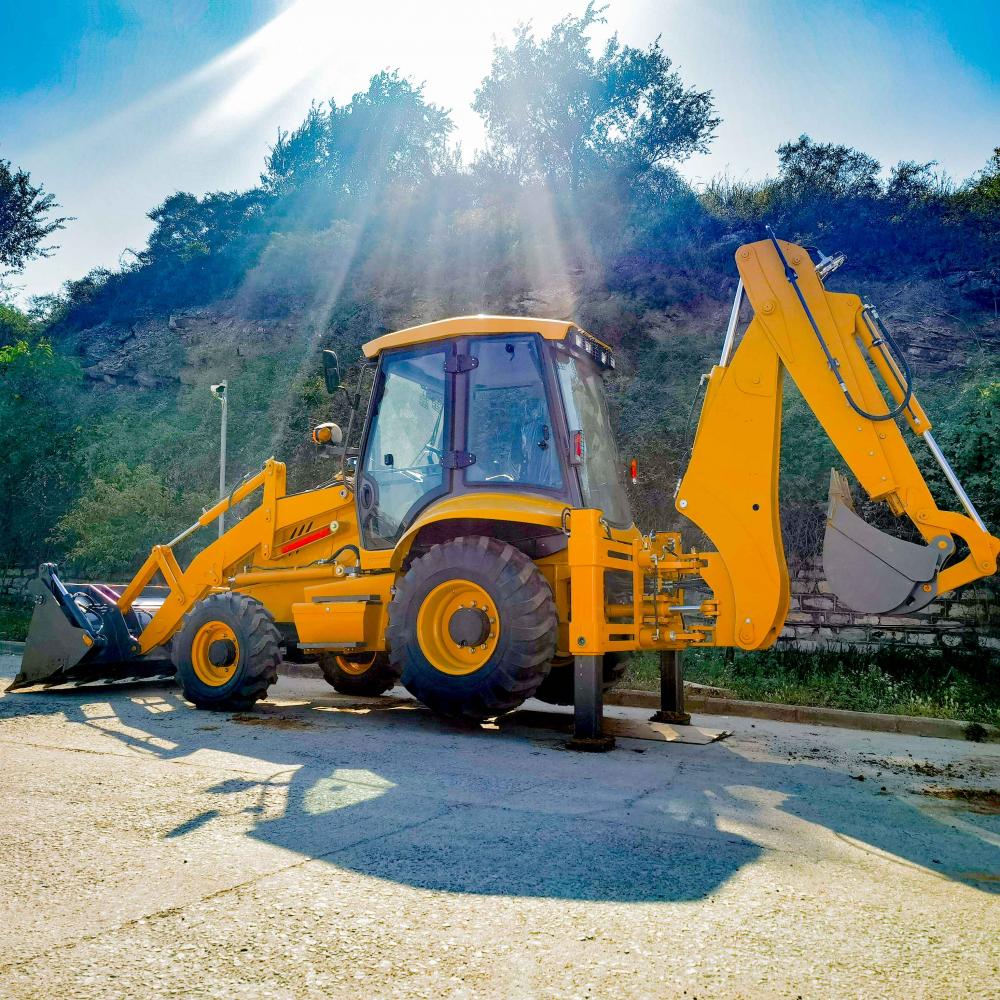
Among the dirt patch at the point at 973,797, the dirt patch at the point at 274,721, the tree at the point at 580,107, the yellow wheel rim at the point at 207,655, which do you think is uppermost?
the tree at the point at 580,107

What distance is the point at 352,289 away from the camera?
82.4ft

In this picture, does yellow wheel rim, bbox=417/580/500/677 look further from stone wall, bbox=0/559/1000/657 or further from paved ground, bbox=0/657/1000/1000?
stone wall, bbox=0/559/1000/657

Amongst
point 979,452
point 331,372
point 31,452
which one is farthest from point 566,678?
point 31,452

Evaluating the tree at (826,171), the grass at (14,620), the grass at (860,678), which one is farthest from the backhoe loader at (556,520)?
the tree at (826,171)

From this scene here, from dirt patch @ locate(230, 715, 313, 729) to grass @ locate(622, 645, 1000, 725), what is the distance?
12.1 ft

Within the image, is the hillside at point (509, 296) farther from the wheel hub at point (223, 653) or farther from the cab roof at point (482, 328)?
the wheel hub at point (223, 653)

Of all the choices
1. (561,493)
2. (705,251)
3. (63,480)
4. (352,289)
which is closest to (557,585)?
(561,493)

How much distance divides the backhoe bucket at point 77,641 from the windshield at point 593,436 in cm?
493

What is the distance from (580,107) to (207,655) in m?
25.2

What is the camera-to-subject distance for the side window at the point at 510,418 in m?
6.52

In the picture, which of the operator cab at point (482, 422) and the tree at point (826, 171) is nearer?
the operator cab at point (482, 422)

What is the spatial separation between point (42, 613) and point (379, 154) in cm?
3622

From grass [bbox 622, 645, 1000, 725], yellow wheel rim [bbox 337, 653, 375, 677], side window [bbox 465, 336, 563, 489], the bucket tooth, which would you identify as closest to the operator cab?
side window [bbox 465, 336, 563, 489]

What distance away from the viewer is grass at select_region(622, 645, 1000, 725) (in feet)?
26.9
